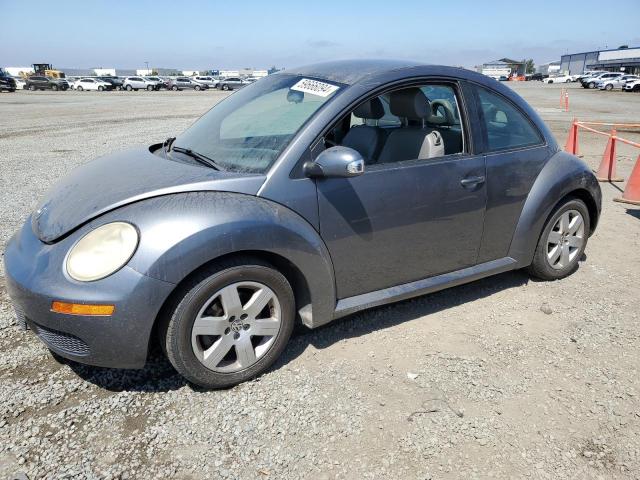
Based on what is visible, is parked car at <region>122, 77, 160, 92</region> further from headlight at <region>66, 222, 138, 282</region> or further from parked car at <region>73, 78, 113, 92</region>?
headlight at <region>66, 222, 138, 282</region>

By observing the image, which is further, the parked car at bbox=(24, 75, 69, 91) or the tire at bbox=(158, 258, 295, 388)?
the parked car at bbox=(24, 75, 69, 91)

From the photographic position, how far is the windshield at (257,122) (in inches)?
110

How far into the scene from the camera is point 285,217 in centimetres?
258

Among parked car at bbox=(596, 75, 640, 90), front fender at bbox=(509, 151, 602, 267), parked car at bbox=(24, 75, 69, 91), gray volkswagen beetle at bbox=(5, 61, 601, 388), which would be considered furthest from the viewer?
parked car at bbox=(24, 75, 69, 91)

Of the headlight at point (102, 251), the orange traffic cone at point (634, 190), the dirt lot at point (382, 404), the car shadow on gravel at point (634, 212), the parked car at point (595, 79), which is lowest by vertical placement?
the dirt lot at point (382, 404)

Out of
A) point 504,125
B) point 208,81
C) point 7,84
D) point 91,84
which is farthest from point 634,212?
point 208,81

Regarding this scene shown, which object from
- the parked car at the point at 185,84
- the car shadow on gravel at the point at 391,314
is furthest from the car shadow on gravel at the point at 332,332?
the parked car at the point at 185,84

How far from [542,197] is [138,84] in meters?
51.7

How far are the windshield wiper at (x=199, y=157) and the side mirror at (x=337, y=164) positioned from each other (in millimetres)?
587

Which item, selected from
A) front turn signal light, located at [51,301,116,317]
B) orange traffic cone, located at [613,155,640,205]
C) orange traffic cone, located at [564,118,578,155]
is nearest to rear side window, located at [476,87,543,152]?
front turn signal light, located at [51,301,116,317]

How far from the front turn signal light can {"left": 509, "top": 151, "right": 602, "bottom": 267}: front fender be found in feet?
9.16

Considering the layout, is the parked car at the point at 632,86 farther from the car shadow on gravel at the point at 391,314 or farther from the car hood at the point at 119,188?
the car hood at the point at 119,188

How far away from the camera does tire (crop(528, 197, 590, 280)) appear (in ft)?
12.5

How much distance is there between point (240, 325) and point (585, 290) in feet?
9.57
